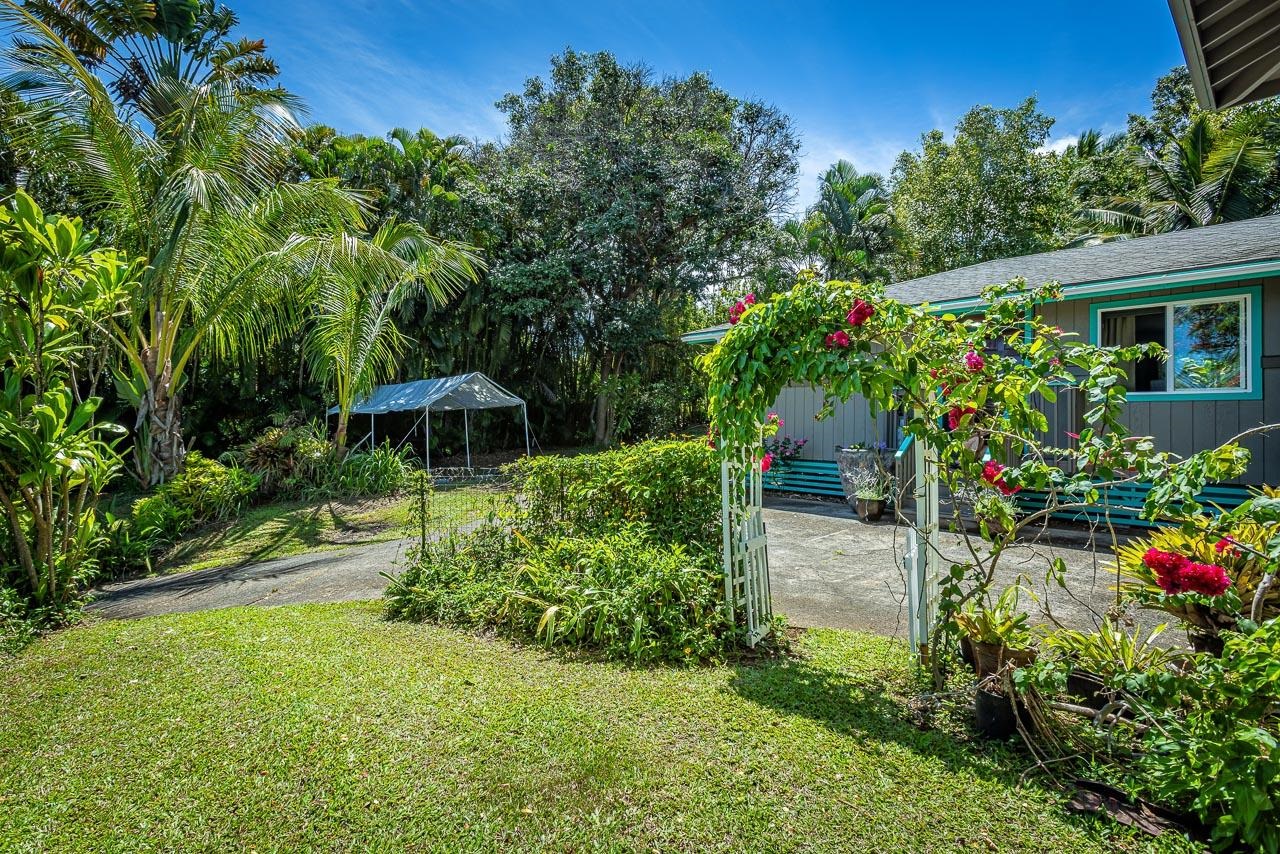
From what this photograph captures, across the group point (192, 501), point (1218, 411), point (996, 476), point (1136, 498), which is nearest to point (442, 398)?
point (192, 501)

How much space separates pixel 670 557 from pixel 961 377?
2162 mm

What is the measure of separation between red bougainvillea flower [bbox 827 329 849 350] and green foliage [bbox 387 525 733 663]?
1.76m

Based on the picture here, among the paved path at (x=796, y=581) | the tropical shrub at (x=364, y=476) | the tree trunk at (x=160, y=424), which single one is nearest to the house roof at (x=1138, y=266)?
the paved path at (x=796, y=581)

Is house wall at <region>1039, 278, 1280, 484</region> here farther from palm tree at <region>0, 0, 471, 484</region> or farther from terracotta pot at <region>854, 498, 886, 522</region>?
palm tree at <region>0, 0, 471, 484</region>

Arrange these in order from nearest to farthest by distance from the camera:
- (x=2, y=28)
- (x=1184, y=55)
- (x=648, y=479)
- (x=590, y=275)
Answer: (x=1184, y=55) < (x=648, y=479) < (x=2, y=28) < (x=590, y=275)

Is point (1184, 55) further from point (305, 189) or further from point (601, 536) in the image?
point (305, 189)

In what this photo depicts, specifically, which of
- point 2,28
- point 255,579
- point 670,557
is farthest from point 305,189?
point 670,557

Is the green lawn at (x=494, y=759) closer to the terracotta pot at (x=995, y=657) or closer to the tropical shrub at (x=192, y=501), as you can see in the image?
the terracotta pot at (x=995, y=657)

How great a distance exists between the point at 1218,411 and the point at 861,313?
23.0 feet

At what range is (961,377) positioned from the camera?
2895 millimetres

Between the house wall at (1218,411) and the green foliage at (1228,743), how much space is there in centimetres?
540

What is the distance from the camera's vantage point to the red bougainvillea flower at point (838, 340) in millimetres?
3080

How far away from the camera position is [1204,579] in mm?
2184

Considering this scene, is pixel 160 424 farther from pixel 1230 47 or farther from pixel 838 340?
Answer: pixel 1230 47
